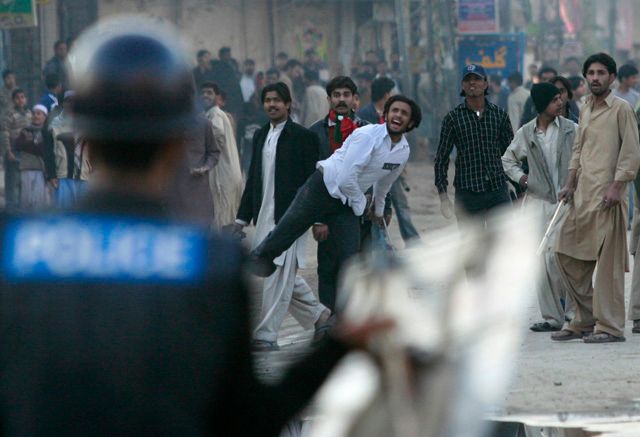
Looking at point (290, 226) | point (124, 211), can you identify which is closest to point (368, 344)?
point (124, 211)

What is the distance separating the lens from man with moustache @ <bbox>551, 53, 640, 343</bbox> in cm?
861

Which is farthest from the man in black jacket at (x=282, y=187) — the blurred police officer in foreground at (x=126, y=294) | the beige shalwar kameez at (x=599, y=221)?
the blurred police officer in foreground at (x=126, y=294)

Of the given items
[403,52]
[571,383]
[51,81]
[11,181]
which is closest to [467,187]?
[571,383]

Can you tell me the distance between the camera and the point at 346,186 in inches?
348

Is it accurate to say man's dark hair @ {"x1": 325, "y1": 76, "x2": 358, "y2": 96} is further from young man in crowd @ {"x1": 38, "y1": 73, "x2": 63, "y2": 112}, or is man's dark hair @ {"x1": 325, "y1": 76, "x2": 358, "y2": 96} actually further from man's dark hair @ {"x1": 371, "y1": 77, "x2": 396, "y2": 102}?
young man in crowd @ {"x1": 38, "y1": 73, "x2": 63, "y2": 112}

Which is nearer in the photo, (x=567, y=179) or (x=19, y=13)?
(x=567, y=179)

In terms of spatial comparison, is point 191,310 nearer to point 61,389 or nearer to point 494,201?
point 61,389

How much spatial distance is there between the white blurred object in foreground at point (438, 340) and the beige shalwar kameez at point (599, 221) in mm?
6308

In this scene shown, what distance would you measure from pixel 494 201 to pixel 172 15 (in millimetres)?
25390

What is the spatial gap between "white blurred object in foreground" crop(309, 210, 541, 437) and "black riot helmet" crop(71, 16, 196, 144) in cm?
37

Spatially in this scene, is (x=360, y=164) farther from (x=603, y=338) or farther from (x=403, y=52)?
(x=403, y=52)

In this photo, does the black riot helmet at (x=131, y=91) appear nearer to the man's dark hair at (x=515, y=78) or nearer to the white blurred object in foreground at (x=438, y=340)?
the white blurred object in foreground at (x=438, y=340)

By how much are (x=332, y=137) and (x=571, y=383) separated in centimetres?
318

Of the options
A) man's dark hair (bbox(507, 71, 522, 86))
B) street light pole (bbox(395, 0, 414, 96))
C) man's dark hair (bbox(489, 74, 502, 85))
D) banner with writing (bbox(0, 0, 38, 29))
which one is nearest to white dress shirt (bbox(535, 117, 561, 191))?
banner with writing (bbox(0, 0, 38, 29))
